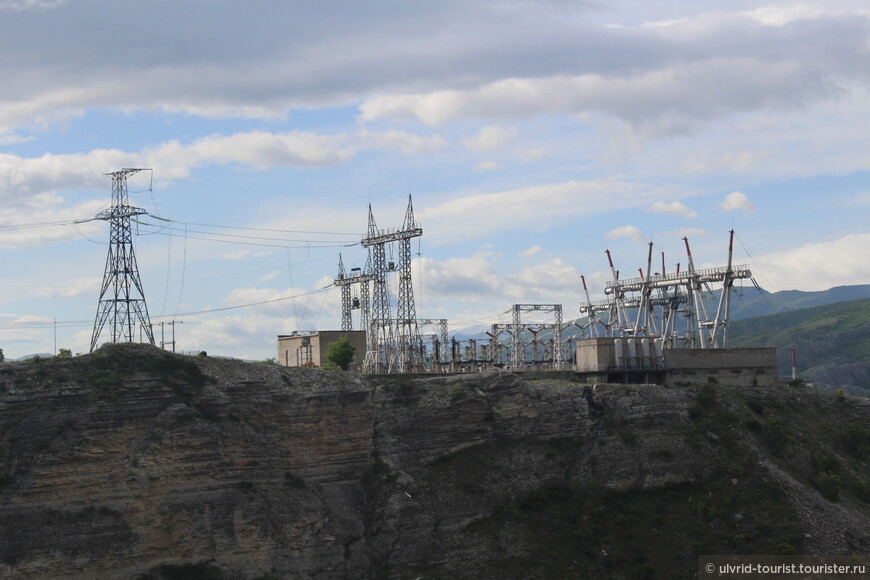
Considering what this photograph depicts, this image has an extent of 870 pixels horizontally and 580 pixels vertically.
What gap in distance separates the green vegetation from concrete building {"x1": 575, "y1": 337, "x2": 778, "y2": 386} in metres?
22.1

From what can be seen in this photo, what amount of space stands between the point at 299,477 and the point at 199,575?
1077 cm

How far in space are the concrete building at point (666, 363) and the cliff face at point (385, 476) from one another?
967 cm

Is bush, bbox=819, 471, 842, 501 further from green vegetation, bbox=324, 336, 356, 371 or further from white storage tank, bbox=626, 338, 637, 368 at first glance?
green vegetation, bbox=324, 336, 356, 371

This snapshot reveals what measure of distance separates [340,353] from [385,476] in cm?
2457

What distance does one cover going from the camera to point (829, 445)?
298 feet

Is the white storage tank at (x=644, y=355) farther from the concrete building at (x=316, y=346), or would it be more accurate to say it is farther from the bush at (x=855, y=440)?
the concrete building at (x=316, y=346)

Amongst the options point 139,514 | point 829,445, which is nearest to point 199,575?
point 139,514

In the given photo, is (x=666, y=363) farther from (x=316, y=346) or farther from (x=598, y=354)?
(x=316, y=346)

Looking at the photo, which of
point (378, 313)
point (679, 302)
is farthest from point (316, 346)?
point (679, 302)

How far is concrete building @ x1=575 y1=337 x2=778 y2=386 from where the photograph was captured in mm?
100125

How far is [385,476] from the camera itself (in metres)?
80.1

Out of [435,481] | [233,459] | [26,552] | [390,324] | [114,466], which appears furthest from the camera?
[390,324]

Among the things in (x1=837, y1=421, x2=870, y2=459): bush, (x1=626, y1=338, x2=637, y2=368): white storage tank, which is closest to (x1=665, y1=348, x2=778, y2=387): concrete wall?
(x1=626, y1=338, x2=637, y2=368): white storage tank

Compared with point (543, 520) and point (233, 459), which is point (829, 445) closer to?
point (543, 520)
